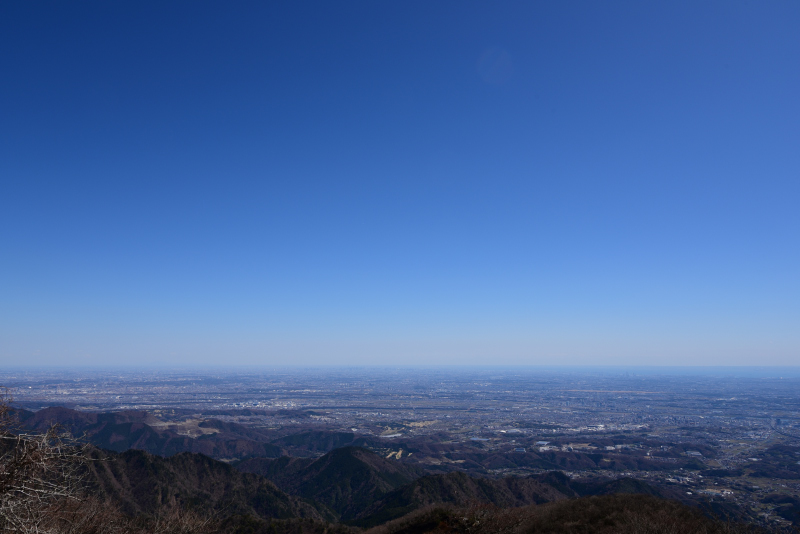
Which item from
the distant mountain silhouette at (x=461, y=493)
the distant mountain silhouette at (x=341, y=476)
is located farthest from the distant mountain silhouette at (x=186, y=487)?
the distant mountain silhouette at (x=341, y=476)

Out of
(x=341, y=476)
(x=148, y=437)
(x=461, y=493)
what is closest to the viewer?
(x=461, y=493)

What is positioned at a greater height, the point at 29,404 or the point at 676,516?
the point at 676,516

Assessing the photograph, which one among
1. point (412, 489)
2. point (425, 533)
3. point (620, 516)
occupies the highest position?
point (620, 516)

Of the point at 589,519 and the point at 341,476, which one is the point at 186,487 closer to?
the point at 341,476

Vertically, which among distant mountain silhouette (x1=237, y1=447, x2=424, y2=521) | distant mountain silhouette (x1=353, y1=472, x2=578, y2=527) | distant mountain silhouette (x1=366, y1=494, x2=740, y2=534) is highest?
distant mountain silhouette (x1=366, y1=494, x2=740, y2=534)

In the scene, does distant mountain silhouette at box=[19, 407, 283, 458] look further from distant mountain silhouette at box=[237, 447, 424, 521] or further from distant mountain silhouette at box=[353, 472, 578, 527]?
distant mountain silhouette at box=[353, 472, 578, 527]

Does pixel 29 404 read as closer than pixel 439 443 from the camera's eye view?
No

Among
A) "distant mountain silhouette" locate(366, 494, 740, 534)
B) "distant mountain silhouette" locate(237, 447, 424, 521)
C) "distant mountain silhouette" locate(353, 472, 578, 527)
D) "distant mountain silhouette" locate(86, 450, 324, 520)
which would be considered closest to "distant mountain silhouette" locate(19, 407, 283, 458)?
"distant mountain silhouette" locate(237, 447, 424, 521)

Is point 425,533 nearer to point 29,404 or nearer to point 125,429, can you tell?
point 125,429

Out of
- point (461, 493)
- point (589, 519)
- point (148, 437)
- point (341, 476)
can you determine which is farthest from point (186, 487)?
point (148, 437)

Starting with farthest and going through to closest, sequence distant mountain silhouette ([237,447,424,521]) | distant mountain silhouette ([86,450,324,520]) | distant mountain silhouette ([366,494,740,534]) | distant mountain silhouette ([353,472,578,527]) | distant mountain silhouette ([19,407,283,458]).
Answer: distant mountain silhouette ([19,407,283,458]) → distant mountain silhouette ([237,447,424,521]) → distant mountain silhouette ([353,472,578,527]) → distant mountain silhouette ([86,450,324,520]) → distant mountain silhouette ([366,494,740,534])

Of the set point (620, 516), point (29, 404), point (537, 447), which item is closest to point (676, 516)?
point (620, 516)
